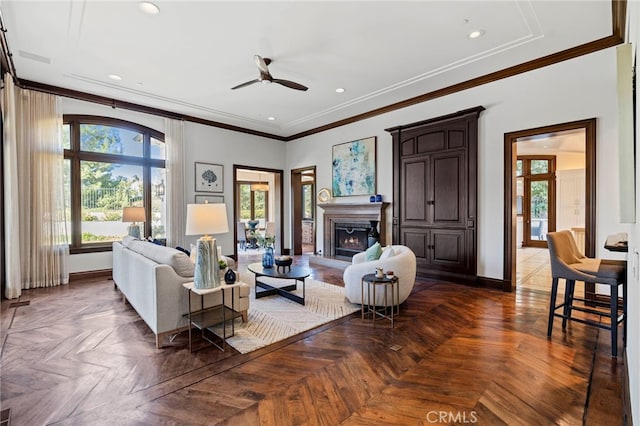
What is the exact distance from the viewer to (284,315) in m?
3.57

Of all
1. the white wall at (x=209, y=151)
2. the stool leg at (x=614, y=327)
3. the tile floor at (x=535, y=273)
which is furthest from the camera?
the white wall at (x=209, y=151)

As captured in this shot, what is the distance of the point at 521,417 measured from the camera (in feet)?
5.98

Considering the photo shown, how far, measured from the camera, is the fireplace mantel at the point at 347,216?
618 centimetres

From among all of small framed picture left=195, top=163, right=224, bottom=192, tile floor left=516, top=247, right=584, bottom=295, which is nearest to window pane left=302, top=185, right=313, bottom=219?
small framed picture left=195, top=163, right=224, bottom=192

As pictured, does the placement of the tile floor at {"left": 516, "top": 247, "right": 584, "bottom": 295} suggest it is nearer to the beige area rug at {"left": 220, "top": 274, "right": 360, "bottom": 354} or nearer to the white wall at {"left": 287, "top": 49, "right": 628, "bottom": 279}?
the white wall at {"left": 287, "top": 49, "right": 628, "bottom": 279}

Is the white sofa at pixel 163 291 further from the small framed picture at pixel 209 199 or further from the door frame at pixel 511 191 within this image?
the door frame at pixel 511 191

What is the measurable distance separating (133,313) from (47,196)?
9.46 feet

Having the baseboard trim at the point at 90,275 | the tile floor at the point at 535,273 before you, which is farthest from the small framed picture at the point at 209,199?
the tile floor at the point at 535,273

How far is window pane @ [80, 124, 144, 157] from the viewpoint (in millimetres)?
5562

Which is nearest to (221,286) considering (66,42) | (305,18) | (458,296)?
(305,18)

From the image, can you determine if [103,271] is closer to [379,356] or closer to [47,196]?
[47,196]

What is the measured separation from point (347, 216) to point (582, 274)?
177 inches

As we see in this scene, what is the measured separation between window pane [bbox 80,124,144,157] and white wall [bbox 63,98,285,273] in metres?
0.27

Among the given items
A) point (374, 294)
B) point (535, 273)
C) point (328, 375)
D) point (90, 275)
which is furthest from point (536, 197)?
point (90, 275)
